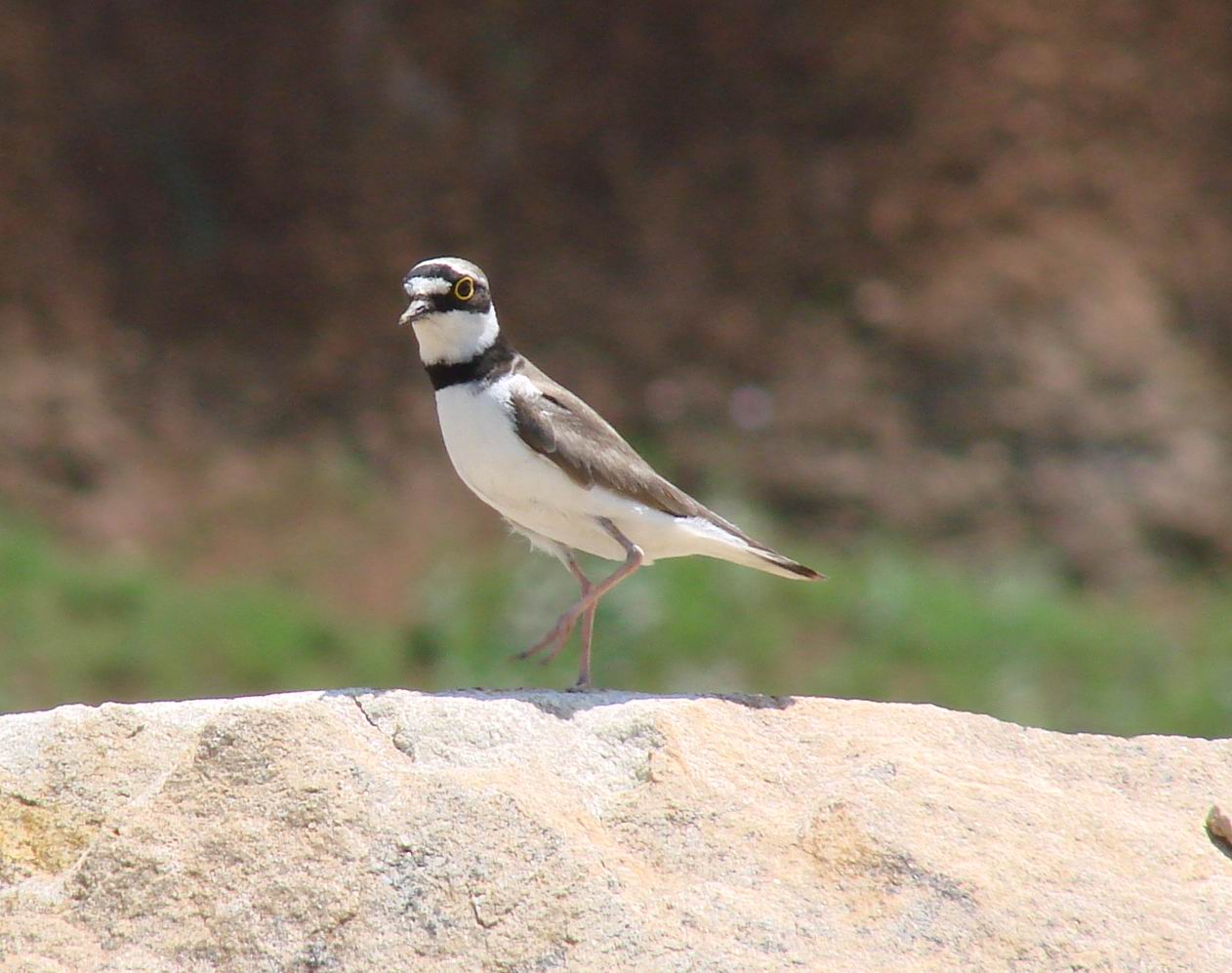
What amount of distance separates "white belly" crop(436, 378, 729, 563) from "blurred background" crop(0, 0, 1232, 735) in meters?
8.50

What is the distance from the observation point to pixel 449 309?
302 inches

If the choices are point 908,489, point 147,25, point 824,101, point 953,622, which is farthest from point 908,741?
point 147,25

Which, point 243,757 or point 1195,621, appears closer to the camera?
point 243,757

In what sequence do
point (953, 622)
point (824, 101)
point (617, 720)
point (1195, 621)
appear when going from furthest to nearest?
point (824, 101) → point (1195, 621) → point (953, 622) → point (617, 720)

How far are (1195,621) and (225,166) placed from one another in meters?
11.1

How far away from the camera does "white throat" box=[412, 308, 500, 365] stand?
7.69 m

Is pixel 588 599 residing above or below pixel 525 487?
below

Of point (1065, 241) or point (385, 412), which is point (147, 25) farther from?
point (1065, 241)

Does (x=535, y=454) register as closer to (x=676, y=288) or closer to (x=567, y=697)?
(x=567, y=697)

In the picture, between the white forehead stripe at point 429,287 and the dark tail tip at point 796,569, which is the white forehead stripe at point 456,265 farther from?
the dark tail tip at point 796,569

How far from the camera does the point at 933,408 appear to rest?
18.5m

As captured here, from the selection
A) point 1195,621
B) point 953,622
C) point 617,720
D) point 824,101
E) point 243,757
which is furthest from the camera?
point 824,101

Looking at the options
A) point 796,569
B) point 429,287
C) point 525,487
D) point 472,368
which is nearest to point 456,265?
point 429,287

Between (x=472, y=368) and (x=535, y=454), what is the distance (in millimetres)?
494
